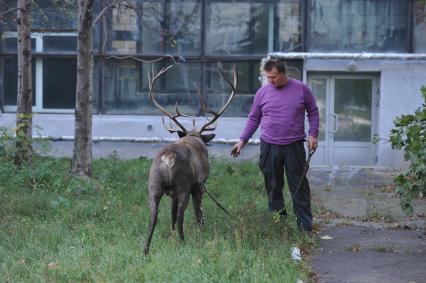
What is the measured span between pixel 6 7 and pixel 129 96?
3.25 metres

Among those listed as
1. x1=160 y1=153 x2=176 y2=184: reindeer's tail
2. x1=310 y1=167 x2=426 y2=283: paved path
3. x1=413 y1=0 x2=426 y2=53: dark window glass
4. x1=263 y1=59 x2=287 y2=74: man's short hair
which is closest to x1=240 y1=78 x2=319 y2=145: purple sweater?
x1=263 y1=59 x2=287 y2=74: man's short hair

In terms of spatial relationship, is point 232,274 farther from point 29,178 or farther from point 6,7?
point 6,7

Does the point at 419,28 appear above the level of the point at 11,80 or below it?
above

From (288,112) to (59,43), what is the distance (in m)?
9.23

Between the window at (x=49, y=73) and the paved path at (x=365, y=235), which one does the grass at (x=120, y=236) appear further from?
the window at (x=49, y=73)

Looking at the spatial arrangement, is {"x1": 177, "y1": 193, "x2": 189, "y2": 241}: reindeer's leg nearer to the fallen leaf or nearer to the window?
the fallen leaf

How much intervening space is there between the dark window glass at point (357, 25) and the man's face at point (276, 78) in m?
8.02

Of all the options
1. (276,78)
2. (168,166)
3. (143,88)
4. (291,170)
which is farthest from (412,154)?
(143,88)

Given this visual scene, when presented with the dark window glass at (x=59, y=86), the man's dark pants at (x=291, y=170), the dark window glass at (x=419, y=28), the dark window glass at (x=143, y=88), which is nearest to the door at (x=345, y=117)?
the dark window glass at (x=419, y=28)

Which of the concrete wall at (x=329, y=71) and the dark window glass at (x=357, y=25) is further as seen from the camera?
the dark window glass at (x=357, y=25)

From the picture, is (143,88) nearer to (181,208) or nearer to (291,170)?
(291,170)

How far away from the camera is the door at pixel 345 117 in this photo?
16.4m

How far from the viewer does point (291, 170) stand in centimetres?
827

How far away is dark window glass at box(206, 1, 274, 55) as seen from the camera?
16.1m
